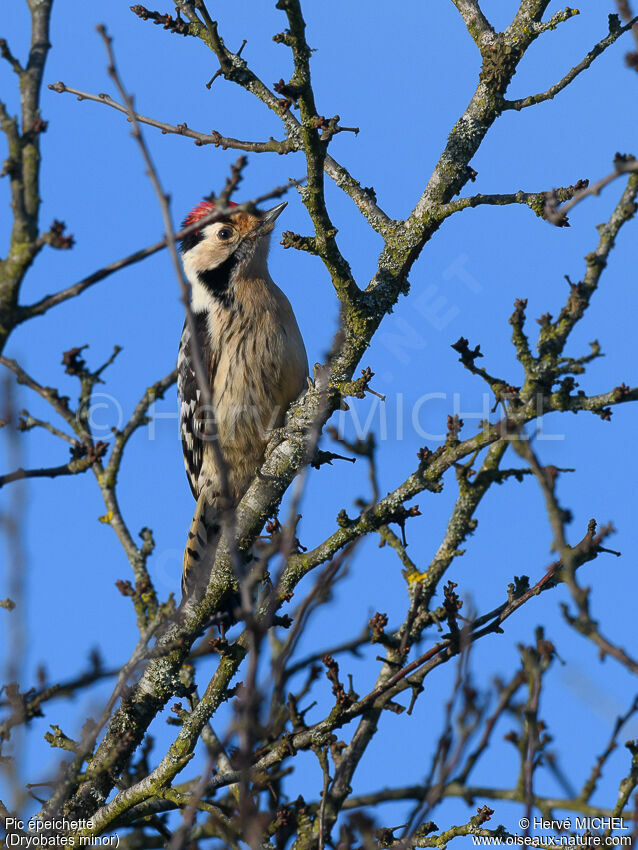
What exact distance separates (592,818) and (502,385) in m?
2.33

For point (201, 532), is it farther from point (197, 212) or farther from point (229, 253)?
point (197, 212)

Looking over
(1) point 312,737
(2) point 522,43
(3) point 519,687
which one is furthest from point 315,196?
(1) point 312,737

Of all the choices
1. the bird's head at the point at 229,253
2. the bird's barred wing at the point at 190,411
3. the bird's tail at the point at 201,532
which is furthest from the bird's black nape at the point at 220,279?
the bird's tail at the point at 201,532

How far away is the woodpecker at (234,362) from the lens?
5746mm

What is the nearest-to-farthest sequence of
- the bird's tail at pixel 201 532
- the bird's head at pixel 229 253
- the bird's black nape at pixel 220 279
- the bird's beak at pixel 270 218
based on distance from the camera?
the bird's tail at pixel 201 532 < the bird's black nape at pixel 220 279 < the bird's head at pixel 229 253 < the bird's beak at pixel 270 218

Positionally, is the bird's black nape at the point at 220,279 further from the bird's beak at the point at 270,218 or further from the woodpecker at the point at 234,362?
the bird's beak at the point at 270,218

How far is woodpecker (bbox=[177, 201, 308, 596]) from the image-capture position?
5746 millimetres

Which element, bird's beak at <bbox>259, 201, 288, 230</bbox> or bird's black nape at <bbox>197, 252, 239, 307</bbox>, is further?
A: bird's beak at <bbox>259, 201, 288, 230</bbox>

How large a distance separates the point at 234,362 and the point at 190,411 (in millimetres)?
802

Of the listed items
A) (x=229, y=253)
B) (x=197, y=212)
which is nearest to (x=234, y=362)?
(x=229, y=253)

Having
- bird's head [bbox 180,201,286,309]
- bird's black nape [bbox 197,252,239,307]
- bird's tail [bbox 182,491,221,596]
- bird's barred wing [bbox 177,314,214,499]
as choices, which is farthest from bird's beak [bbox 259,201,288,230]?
bird's tail [bbox 182,491,221,596]

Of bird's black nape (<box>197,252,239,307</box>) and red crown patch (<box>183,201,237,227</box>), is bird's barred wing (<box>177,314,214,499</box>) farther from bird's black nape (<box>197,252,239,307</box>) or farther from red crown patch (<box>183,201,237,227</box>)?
red crown patch (<box>183,201,237,227</box>)

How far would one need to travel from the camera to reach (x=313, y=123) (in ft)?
11.3

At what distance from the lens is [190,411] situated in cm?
647
